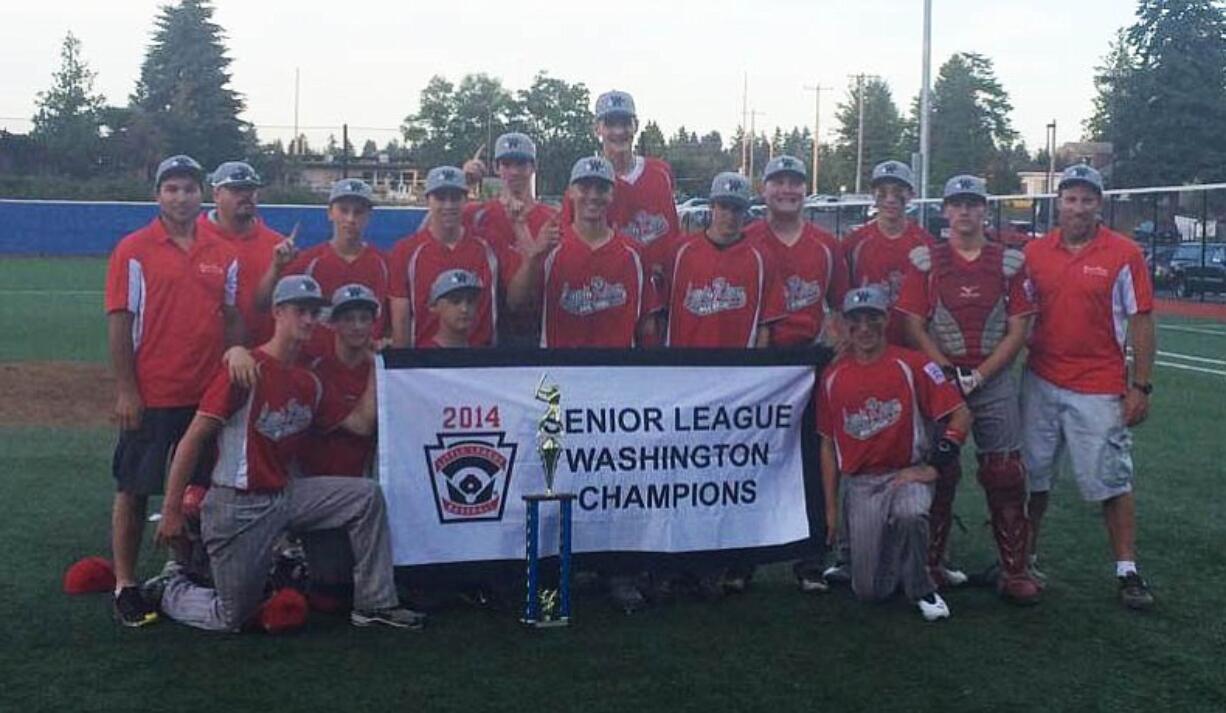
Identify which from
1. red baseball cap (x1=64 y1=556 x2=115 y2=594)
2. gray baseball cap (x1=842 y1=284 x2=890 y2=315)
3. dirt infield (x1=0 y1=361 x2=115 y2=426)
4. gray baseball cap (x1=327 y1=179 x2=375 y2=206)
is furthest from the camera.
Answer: dirt infield (x1=0 y1=361 x2=115 y2=426)

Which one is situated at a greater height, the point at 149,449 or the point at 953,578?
the point at 149,449

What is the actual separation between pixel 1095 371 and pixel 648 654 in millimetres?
2547

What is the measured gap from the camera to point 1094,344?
662 cm

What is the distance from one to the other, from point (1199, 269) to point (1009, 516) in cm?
2184

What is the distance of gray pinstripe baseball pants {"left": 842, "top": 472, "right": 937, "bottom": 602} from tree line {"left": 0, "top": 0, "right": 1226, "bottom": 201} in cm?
4176

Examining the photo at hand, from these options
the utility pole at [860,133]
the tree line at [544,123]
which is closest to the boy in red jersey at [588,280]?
the tree line at [544,123]

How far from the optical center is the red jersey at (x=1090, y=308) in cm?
659

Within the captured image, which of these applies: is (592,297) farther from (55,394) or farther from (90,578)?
(55,394)

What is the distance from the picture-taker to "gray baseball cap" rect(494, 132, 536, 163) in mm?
7090

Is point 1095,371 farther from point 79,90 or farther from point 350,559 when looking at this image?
point 79,90

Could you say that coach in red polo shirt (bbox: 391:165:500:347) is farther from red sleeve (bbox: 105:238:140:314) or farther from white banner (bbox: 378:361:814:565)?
red sleeve (bbox: 105:238:140:314)

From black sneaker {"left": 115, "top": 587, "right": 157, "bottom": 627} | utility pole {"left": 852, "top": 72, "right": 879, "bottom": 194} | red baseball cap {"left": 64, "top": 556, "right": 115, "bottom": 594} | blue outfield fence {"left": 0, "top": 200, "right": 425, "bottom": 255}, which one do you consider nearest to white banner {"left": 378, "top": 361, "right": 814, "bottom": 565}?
black sneaker {"left": 115, "top": 587, "right": 157, "bottom": 627}

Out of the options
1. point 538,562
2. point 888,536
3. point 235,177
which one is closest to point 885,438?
point 888,536

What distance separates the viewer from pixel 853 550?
6.52 metres
